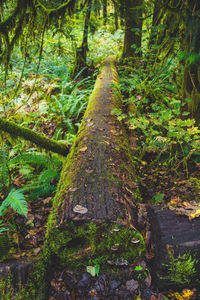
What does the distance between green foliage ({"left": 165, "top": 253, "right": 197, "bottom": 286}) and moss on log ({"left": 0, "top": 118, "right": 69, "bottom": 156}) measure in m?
2.42

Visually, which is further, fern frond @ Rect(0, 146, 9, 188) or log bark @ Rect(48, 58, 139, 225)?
fern frond @ Rect(0, 146, 9, 188)

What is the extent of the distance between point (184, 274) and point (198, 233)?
402 millimetres

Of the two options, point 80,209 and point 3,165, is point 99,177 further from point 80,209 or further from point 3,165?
point 3,165

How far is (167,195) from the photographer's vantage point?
9.00 feet

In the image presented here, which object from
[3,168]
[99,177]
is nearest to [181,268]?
[99,177]

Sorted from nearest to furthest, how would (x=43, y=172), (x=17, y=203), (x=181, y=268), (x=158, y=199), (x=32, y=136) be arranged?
(x=181, y=268) < (x=17, y=203) < (x=158, y=199) < (x=43, y=172) < (x=32, y=136)

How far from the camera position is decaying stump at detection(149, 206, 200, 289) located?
179 cm

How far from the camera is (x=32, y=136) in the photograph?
3.30 meters

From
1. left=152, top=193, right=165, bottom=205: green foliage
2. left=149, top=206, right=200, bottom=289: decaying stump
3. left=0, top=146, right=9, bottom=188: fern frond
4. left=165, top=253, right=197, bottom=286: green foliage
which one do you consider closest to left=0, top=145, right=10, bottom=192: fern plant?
left=0, top=146, right=9, bottom=188: fern frond

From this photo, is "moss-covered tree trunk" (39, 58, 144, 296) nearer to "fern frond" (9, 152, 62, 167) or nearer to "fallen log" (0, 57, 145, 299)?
"fallen log" (0, 57, 145, 299)

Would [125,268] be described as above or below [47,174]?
A: below

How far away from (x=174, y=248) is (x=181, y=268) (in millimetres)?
185

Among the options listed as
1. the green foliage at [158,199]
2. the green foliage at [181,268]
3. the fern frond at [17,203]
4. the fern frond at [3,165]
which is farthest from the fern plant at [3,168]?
the green foliage at [181,268]

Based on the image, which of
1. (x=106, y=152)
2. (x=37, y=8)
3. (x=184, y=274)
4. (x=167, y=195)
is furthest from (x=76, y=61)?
(x=184, y=274)
